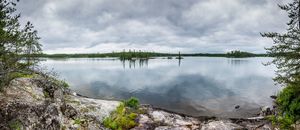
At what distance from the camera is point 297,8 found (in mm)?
18406

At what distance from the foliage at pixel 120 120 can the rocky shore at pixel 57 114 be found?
298 mm

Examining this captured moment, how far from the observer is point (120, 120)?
48.8 feet

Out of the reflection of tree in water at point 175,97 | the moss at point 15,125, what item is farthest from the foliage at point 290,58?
the moss at point 15,125

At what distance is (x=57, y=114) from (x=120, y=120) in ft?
14.6

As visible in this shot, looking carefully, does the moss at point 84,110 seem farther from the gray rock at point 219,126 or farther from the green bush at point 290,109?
the green bush at point 290,109

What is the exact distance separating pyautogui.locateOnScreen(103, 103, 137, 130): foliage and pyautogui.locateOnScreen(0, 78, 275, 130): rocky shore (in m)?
0.30

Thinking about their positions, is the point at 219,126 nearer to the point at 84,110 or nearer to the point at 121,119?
the point at 121,119

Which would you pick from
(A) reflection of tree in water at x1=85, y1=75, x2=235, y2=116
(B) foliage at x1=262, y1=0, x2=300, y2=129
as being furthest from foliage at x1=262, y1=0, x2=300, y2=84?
(A) reflection of tree in water at x1=85, y1=75, x2=235, y2=116

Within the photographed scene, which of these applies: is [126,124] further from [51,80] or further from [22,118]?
[22,118]

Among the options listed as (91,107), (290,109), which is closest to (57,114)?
(91,107)

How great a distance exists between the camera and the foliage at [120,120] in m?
14.1

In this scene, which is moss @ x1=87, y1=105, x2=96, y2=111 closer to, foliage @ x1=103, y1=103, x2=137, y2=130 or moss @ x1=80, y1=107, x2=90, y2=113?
moss @ x1=80, y1=107, x2=90, y2=113

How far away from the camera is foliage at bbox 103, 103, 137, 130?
1409 centimetres

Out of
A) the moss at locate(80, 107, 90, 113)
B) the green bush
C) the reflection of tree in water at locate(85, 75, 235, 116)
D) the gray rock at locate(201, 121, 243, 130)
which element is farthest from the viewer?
the reflection of tree in water at locate(85, 75, 235, 116)
